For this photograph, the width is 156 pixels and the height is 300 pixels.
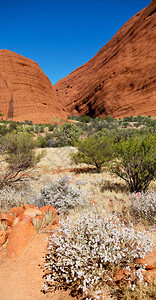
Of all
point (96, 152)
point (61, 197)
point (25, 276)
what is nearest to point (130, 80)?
point (96, 152)

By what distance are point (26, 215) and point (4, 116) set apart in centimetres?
3316

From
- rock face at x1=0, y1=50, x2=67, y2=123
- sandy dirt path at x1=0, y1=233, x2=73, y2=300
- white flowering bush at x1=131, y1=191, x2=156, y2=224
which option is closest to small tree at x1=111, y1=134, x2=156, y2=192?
white flowering bush at x1=131, y1=191, x2=156, y2=224

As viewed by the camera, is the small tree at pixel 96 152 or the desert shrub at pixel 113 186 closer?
the desert shrub at pixel 113 186

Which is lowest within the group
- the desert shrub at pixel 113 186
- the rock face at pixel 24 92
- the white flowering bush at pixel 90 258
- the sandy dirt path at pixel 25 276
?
the desert shrub at pixel 113 186

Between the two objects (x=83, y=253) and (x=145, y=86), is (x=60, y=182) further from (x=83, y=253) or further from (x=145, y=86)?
(x=145, y=86)

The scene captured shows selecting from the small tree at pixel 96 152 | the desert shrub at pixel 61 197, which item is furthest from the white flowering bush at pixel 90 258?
the small tree at pixel 96 152

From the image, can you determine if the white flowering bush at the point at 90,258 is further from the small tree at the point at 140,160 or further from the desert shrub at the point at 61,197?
the small tree at the point at 140,160

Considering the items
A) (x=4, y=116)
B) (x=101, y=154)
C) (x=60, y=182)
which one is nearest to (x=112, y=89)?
(x=4, y=116)

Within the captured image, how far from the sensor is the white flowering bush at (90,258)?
165 cm

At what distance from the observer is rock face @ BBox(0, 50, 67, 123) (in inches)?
1273

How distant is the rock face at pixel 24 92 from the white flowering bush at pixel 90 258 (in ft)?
102

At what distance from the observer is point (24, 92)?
116 ft

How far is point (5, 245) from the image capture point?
2307mm

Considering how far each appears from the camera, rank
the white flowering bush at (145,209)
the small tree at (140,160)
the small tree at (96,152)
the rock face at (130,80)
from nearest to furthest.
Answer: the white flowering bush at (145,209) < the small tree at (140,160) < the small tree at (96,152) < the rock face at (130,80)
